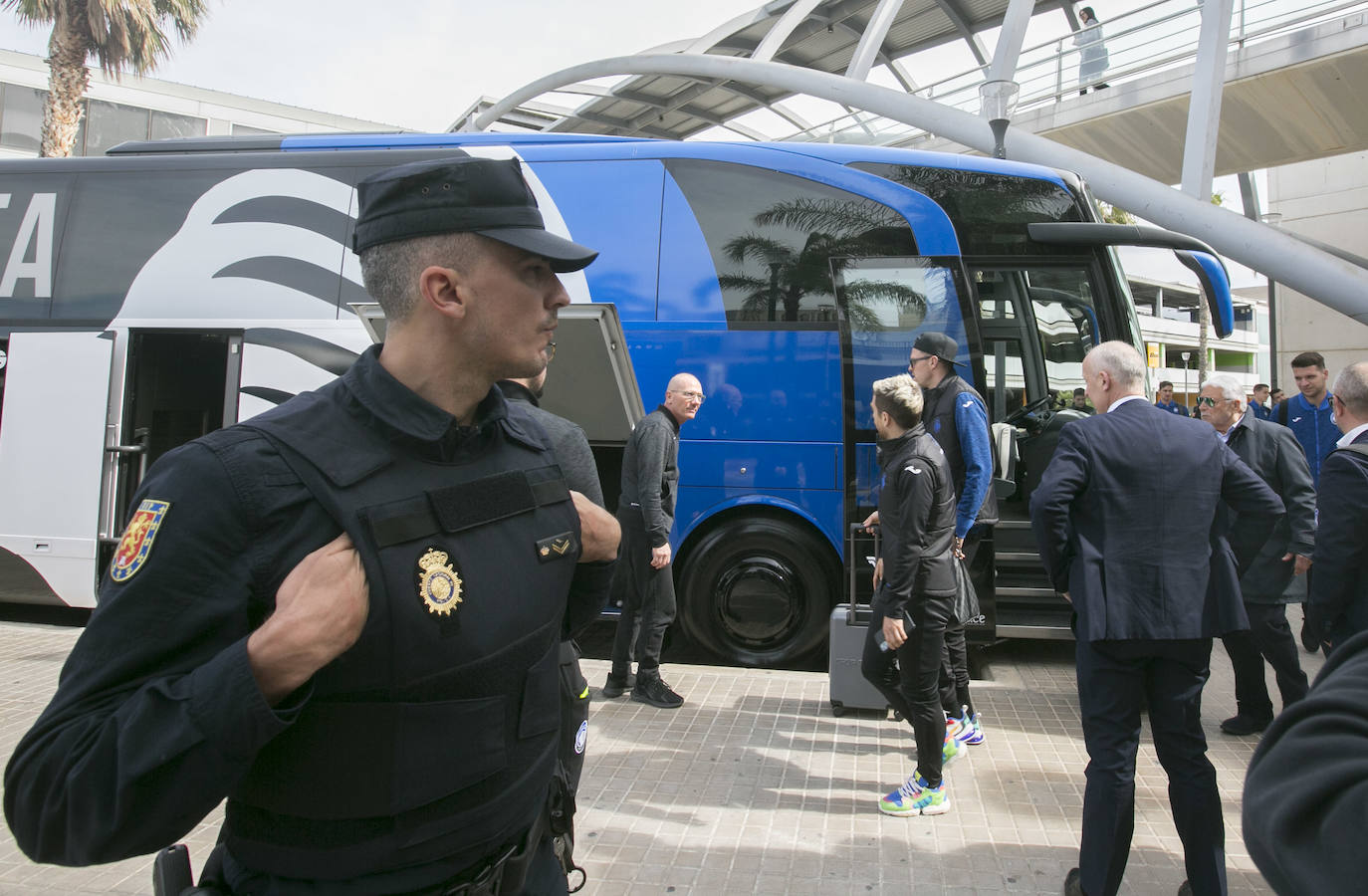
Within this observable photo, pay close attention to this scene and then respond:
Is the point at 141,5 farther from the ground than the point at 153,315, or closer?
farther from the ground

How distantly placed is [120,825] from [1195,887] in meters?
3.24

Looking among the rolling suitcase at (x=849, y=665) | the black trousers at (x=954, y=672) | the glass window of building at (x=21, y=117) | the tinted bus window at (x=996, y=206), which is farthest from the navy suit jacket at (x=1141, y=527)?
the glass window of building at (x=21, y=117)

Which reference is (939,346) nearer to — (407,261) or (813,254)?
(813,254)

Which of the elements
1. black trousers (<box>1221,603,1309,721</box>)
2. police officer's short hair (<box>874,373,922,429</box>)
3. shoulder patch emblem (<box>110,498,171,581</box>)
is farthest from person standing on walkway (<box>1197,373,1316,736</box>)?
shoulder patch emblem (<box>110,498,171,581</box>)

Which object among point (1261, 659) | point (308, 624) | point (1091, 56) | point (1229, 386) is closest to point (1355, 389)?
point (1229, 386)

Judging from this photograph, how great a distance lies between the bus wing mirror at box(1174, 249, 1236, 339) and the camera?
19.5 feet

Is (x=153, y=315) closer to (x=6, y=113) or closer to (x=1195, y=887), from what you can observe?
(x=1195, y=887)

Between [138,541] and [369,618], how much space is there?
30cm

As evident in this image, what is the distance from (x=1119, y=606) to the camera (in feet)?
9.52

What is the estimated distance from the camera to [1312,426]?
8.48 m

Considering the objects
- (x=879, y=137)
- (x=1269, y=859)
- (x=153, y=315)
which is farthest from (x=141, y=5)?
(x=1269, y=859)

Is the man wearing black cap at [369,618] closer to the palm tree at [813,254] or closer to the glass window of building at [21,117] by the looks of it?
the palm tree at [813,254]

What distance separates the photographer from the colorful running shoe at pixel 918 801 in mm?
3783

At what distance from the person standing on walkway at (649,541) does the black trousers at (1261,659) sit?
317 cm
